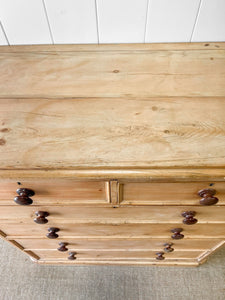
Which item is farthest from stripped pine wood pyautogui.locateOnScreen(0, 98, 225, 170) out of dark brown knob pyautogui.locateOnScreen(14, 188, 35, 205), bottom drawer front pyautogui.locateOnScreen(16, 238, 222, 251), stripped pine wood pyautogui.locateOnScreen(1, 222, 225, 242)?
bottom drawer front pyautogui.locateOnScreen(16, 238, 222, 251)

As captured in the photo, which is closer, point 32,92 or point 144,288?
point 32,92

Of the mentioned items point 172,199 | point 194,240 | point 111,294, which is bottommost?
point 111,294

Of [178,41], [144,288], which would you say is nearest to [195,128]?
[178,41]

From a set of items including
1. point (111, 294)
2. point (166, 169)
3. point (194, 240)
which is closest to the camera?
point (166, 169)

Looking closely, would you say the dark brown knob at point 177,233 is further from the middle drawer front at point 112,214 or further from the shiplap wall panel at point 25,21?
the shiplap wall panel at point 25,21

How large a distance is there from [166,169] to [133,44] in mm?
499

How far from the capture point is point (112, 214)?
2.44ft

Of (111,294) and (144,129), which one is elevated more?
(144,129)

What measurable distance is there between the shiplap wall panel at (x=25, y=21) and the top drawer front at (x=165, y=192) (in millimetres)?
599

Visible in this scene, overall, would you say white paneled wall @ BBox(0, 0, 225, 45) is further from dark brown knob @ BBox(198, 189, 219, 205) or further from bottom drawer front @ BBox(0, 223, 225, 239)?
bottom drawer front @ BBox(0, 223, 225, 239)

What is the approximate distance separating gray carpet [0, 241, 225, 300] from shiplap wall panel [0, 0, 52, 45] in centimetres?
119

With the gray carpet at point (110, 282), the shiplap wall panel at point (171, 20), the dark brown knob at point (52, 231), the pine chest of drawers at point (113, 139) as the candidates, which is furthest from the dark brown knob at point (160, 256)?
the shiplap wall panel at point (171, 20)

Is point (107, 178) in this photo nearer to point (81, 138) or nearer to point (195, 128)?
point (81, 138)

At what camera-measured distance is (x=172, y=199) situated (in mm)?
652
